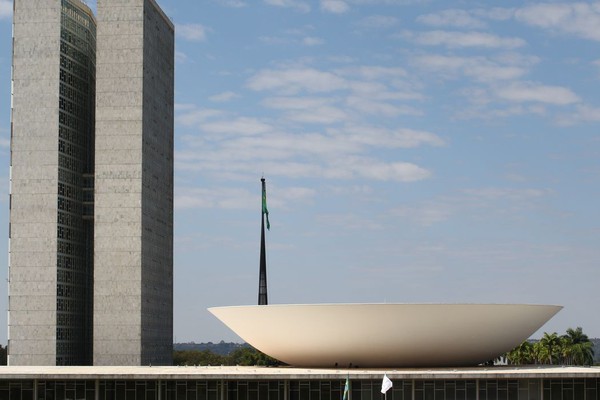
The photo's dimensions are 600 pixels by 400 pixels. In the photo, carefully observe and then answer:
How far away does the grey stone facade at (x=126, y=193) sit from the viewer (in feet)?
332

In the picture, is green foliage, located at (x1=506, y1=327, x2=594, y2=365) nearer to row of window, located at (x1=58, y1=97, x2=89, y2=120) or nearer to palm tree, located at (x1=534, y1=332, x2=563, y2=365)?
palm tree, located at (x1=534, y1=332, x2=563, y2=365)

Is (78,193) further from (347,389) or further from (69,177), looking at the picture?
(347,389)

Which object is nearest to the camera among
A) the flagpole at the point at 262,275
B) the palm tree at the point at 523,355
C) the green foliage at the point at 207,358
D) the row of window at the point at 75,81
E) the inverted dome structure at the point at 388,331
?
the inverted dome structure at the point at 388,331

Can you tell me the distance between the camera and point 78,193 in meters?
107

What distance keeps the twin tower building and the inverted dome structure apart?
1082 inches

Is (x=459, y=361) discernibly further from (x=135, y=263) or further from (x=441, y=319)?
(x=135, y=263)

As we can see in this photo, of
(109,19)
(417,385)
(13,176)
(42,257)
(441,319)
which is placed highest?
(109,19)

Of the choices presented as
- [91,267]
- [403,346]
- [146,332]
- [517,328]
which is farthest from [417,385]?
[91,267]

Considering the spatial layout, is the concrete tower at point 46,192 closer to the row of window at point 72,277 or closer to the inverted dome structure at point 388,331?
the row of window at point 72,277

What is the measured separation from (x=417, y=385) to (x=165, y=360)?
45.1 meters

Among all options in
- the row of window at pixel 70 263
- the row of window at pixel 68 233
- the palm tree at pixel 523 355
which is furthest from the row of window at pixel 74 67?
the palm tree at pixel 523 355

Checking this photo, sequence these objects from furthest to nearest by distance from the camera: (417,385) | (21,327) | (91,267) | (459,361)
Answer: (91,267), (21,327), (459,361), (417,385)

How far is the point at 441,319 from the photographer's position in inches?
2830

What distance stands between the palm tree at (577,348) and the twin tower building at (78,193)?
46.5 m
